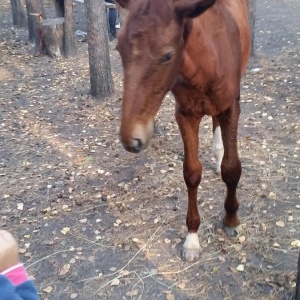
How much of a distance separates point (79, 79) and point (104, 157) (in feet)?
→ 9.95

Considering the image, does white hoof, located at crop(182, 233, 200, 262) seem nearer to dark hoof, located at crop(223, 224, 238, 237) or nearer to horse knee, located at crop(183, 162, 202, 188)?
dark hoof, located at crop(223, 224, 238, 237)

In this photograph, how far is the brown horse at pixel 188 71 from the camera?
2104 mm

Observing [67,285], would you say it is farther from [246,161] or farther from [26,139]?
[26,139]

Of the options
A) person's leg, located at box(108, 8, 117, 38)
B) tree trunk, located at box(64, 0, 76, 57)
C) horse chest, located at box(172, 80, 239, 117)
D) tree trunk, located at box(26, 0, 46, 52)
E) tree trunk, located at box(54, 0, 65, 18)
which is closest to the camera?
horse chest, located at box(172, 80, 239, 117)

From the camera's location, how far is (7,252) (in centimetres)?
129

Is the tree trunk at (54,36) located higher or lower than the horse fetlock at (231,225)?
lower

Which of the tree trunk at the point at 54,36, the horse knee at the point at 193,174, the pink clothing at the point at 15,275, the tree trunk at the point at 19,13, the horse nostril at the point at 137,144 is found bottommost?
the tree trunk at the point at 19,13

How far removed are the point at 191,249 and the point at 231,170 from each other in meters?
0.66

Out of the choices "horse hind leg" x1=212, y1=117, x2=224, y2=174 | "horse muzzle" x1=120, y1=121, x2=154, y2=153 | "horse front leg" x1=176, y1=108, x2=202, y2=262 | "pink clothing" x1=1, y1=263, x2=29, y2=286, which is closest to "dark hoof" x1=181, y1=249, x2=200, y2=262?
"horse front leg" x1=176, y1=108, x2=202, y2=262

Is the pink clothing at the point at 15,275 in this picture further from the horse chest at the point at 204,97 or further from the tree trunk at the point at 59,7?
the tree trunk at the point at 59,7

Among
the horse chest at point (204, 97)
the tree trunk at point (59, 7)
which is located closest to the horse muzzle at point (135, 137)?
the horse chest at point (204, 97)

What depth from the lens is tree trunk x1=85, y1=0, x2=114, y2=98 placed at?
6162mm

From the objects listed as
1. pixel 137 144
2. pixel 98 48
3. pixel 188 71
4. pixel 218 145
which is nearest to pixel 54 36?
pixel 98 48

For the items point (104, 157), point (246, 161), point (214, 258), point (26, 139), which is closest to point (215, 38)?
point (214, 258)
